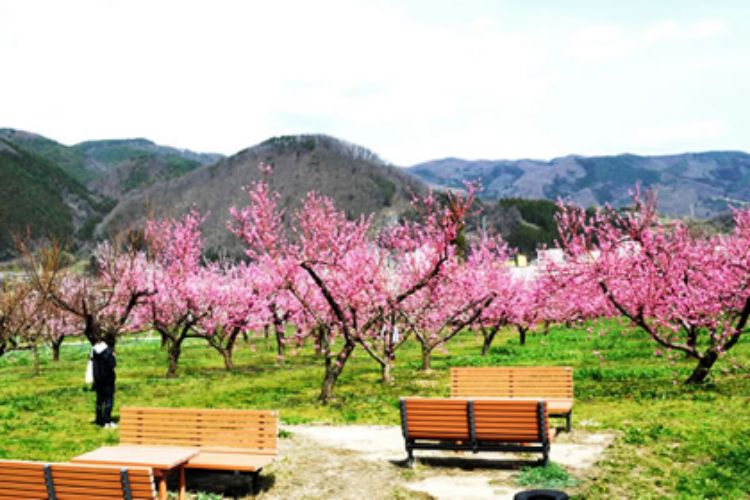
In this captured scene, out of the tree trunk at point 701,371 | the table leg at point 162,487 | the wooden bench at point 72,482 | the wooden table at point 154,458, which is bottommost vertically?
the tree trunk at point 701,371

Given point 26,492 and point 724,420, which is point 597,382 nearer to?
point 724,420

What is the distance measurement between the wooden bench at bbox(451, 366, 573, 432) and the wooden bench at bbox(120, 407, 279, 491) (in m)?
4.67

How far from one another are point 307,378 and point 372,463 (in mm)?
15550

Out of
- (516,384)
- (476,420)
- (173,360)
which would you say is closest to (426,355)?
(173,360)

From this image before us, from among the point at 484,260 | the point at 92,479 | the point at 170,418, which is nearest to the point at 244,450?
the point at 170,418

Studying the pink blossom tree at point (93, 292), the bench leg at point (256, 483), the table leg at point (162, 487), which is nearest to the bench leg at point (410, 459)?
the bench leg at point (256, 483)

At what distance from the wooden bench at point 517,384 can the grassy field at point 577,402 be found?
0.82 metres

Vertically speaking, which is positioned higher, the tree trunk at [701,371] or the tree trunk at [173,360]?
the tree trunk at [701,371]

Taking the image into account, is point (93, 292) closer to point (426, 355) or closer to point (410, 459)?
point (426, 355)

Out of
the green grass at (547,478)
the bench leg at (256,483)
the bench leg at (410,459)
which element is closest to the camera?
the green grass at (547,478)

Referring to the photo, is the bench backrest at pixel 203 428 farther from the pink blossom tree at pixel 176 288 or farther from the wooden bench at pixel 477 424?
the pink blossom tree at pixel 176 288

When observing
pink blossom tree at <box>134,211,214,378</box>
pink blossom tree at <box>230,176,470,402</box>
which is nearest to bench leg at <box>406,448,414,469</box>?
pink blossom tree at <box>230,176,470,402</box>

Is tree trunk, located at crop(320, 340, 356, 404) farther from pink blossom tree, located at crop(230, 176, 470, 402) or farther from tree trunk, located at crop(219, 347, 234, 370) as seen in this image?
tree trunk, located at crop(219, 347, 234, 370)

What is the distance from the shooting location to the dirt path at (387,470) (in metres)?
9.54
